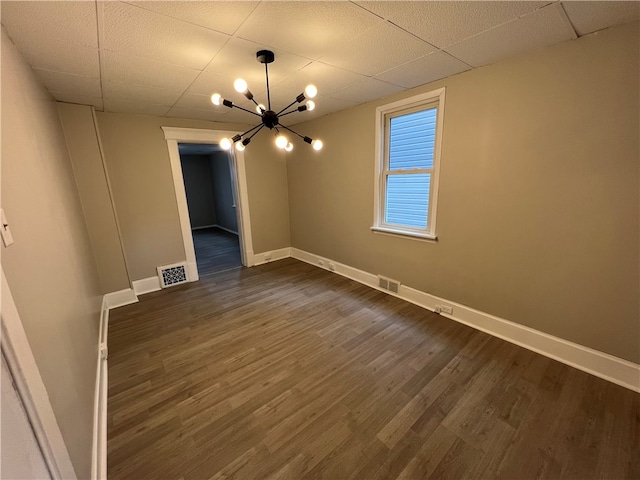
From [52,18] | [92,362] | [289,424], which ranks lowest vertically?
[289,424]

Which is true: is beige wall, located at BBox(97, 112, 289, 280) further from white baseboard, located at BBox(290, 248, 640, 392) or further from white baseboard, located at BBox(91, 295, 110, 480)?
white baseboard, located at BBox(290, 248, 640, 392)

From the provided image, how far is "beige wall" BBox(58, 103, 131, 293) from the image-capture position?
2836 millimetres

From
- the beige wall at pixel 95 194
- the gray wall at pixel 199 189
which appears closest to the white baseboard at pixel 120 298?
the beige wall at pixel 95 194

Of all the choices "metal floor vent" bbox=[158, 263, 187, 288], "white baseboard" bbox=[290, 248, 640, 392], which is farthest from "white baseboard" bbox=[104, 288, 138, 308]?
"white baseboard" bbox=[290, 248, 640, 392]

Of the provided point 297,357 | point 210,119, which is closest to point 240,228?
point 210,119

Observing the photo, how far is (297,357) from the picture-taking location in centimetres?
226

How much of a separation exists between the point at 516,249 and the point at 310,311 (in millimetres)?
2114

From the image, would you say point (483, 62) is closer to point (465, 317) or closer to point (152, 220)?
point (465, 317)

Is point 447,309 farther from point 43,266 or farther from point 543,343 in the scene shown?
point 43,266

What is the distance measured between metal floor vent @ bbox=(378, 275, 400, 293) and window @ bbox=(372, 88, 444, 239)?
25.7 inches

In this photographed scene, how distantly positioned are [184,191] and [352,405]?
11.4 feet

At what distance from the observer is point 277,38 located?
5.45 ft

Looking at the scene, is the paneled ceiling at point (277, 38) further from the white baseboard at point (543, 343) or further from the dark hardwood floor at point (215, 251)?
the dark hardwood floor at point (215, 251)

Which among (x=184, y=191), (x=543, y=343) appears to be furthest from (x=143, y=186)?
(x=543, y=343)
